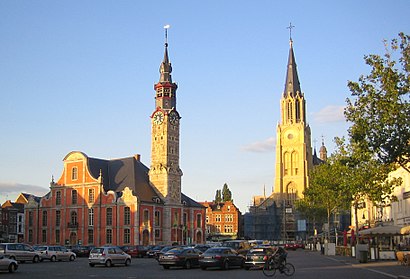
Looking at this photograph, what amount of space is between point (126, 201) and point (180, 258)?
2050 inches

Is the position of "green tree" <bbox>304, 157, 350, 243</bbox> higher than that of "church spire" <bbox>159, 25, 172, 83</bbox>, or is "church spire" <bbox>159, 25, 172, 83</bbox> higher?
"church spire" <bbox>159, 25, 172, 83</bbox>

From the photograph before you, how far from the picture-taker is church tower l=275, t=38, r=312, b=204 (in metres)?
140

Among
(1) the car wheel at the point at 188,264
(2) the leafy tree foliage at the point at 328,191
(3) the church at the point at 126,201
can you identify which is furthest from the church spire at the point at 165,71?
(1) the car wheel at the point at 188,264

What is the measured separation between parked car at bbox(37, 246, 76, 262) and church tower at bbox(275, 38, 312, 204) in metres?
93.4

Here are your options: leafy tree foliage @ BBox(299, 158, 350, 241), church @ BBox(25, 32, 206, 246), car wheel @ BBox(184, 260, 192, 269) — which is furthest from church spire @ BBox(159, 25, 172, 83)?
car wheel @ BBox(184, 260, 192, 269)

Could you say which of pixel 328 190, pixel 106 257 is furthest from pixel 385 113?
pixel 328 190

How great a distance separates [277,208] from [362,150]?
115 m

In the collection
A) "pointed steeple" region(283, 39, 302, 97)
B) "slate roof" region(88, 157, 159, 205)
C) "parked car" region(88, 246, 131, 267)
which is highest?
"pointed steeple" region(283, 39, 302, 97)

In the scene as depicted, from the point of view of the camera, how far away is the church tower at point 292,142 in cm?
14038

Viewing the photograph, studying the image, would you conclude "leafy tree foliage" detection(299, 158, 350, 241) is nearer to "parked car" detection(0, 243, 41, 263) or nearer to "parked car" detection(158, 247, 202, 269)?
"parked car" detection(158, 247, 202, 269)

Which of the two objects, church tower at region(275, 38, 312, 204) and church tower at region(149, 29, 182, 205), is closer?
church tower at region(149, 29, 182, 205)

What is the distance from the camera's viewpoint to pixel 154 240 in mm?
89312

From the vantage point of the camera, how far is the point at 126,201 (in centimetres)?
8781

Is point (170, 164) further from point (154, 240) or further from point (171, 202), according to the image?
point (154, 240)
